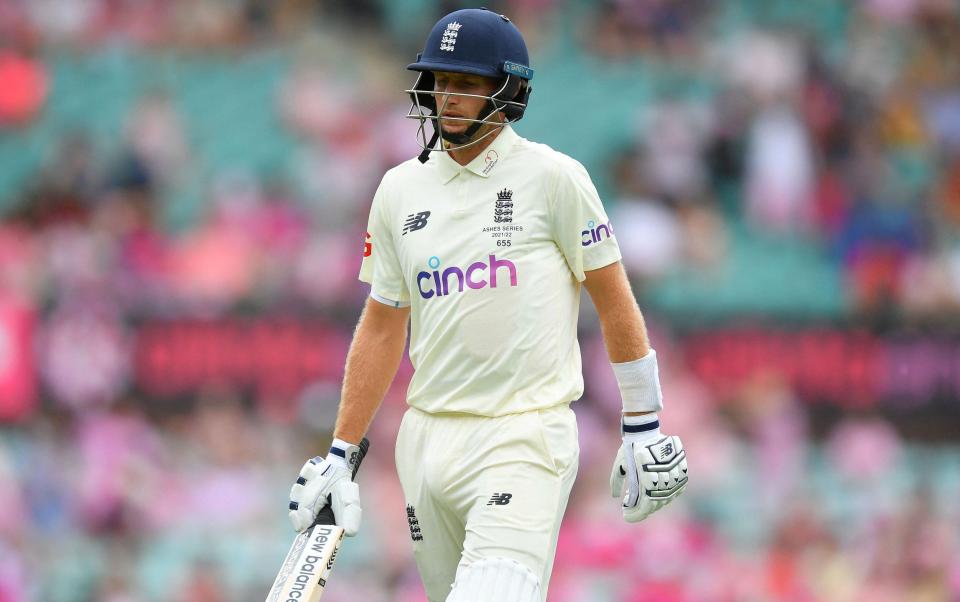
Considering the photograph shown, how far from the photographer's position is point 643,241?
1238 centimetres

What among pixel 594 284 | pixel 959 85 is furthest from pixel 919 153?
pixel 594 284

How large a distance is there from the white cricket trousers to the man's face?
931mm

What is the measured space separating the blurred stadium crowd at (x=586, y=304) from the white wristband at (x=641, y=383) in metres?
5.20

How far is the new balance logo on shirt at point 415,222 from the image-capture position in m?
5.42

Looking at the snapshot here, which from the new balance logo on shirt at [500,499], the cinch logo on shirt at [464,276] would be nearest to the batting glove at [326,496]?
the new balance logo on shirt at [500,499]

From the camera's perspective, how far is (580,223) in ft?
17.3

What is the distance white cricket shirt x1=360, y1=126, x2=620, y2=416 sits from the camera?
5270 mm

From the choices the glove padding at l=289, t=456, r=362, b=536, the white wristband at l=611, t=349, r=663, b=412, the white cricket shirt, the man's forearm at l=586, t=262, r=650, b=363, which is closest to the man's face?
the white cricket shirt

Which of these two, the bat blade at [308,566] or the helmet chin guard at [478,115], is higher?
the helmet chin guard at [478,115]

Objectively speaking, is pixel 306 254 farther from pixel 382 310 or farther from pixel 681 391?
pixel 382 310

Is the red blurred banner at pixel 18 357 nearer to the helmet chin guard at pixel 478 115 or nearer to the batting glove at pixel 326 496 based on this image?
the batting glove at pixel 326 496

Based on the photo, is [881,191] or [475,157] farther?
[881,191]

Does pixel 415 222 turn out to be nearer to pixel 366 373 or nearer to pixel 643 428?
pixel 366 373

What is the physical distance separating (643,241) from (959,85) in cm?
368
